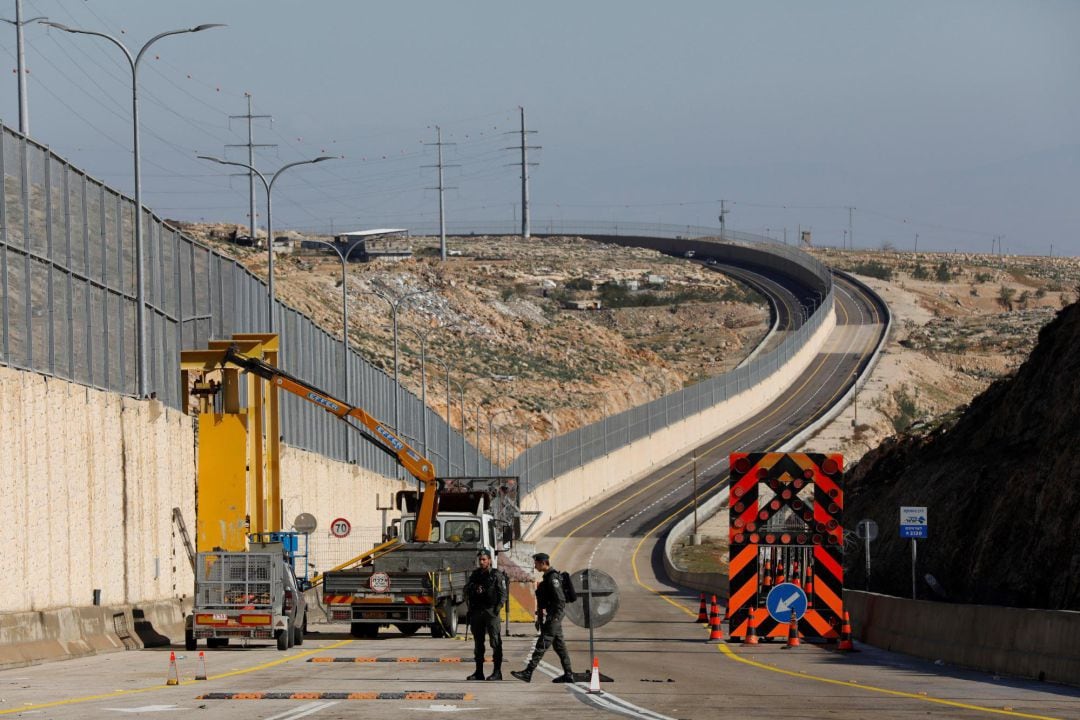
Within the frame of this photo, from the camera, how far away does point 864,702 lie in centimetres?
1947

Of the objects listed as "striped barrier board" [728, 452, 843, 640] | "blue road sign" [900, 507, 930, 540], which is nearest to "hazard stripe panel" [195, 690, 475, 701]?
"striped barrier board" [728, 452, 843, 640]

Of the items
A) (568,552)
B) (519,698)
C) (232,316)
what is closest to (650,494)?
(568,552)

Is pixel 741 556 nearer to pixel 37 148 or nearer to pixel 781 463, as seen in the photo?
pixel 781 463

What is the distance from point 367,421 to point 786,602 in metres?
13.5

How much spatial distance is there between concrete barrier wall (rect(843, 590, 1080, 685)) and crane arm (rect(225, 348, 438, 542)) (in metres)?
11.0

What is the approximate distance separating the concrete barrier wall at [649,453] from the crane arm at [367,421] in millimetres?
61395

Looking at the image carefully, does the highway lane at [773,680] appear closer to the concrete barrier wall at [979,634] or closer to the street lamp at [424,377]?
the concrete barrier wall at [979,634]

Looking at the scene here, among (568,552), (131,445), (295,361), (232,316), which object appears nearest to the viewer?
(131,445)

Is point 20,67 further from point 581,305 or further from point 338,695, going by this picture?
point 581,305

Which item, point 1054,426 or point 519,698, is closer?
point 519,698

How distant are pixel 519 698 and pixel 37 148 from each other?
16.5 meters

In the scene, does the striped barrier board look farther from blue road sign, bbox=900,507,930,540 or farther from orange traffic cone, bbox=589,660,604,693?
orange traffic cone, bbox=589,660,604,693

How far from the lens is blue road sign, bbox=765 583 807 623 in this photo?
3000 cm

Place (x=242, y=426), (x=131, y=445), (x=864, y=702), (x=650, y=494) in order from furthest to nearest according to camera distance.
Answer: (x=650, y=494)
(x=242, y=426)
(x=131, y=445)
(x=864, y=702)
